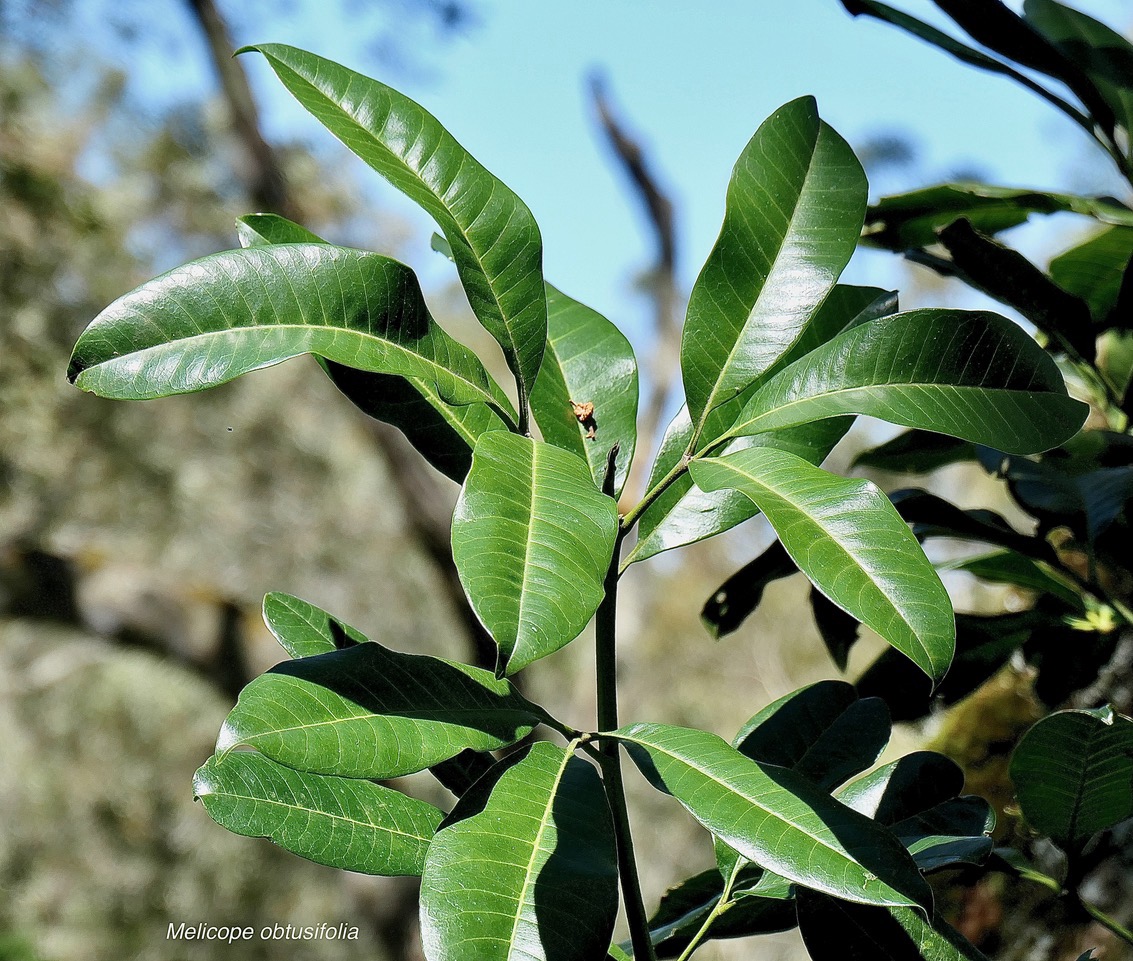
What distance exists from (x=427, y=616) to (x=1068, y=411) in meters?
6.38

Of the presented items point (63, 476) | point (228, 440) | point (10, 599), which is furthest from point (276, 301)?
point (228, 440)

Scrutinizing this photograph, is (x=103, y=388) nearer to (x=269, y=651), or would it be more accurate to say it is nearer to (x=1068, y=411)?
Answer: (x=1068, y=411)

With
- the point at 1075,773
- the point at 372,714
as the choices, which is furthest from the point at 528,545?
the point at 1075,773

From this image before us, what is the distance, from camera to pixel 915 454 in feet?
3.11

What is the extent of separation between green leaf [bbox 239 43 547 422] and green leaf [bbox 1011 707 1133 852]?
14.8 inches

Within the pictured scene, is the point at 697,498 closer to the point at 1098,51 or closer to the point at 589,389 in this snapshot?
the point at 589,389

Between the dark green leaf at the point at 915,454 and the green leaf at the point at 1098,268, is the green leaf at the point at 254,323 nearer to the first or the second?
the dark green leaf at the point at 915,454

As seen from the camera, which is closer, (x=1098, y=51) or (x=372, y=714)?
(x=372, y=714)

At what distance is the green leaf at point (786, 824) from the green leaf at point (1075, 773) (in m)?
0.20

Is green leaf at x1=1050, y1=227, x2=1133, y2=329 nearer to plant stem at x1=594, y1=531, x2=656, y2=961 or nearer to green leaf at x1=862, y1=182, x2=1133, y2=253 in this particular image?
green leaf at x1=862, y1=182, x2=1133, y2=253

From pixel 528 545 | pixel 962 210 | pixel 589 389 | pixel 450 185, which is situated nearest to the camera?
pixel 528 545

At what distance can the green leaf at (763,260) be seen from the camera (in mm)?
525

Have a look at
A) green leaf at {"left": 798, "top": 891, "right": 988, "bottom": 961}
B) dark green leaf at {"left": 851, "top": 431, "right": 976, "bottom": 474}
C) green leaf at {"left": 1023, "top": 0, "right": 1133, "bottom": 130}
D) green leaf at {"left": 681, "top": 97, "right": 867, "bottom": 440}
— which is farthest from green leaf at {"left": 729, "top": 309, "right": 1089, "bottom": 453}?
green leaf at {"left": 1023, "top": 0, "right": 1133, "bottom": 130}

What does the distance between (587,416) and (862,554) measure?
221mm
